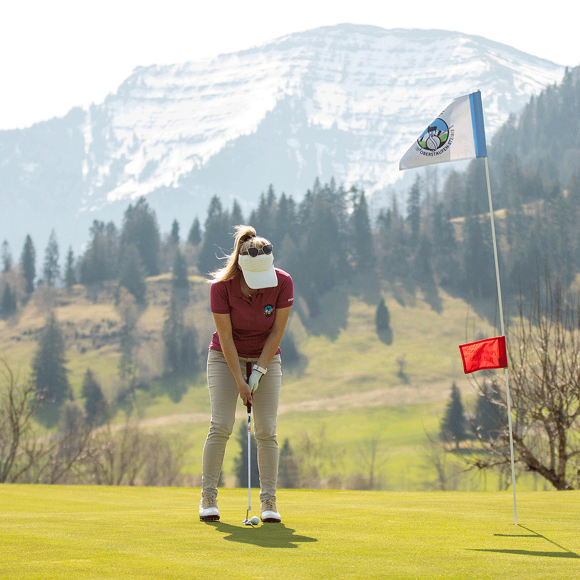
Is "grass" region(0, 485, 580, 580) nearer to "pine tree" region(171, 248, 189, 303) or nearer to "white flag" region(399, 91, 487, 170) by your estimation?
"white flag" region(399, 91, 487, 170)

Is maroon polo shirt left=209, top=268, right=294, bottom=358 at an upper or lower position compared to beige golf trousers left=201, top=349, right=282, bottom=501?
upper

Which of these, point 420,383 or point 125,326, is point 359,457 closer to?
point 420,383

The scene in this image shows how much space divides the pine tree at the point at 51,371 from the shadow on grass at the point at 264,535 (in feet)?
394

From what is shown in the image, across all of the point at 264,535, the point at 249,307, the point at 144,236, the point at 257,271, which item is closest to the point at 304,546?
the point at 264,535

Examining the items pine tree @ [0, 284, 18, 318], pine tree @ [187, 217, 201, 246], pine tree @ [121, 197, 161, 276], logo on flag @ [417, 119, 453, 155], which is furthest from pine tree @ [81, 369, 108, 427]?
logo on flag @ [417, 119, 453, 155]

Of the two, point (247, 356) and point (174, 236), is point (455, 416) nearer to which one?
point (247, 356)

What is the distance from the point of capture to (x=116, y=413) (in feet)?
404

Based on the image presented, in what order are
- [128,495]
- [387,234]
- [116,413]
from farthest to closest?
[387,234] < [116,413] < [128,495]

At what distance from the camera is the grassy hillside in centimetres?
9981

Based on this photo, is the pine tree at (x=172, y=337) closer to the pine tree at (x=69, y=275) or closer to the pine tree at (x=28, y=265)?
the pine tree at (x=69, y=275)

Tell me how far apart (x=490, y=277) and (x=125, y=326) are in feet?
243

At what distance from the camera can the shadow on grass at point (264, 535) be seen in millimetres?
5328

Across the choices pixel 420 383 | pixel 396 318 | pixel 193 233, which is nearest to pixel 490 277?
pixel 396 318

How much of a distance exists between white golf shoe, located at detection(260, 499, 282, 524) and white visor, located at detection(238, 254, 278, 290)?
78.2 inches
